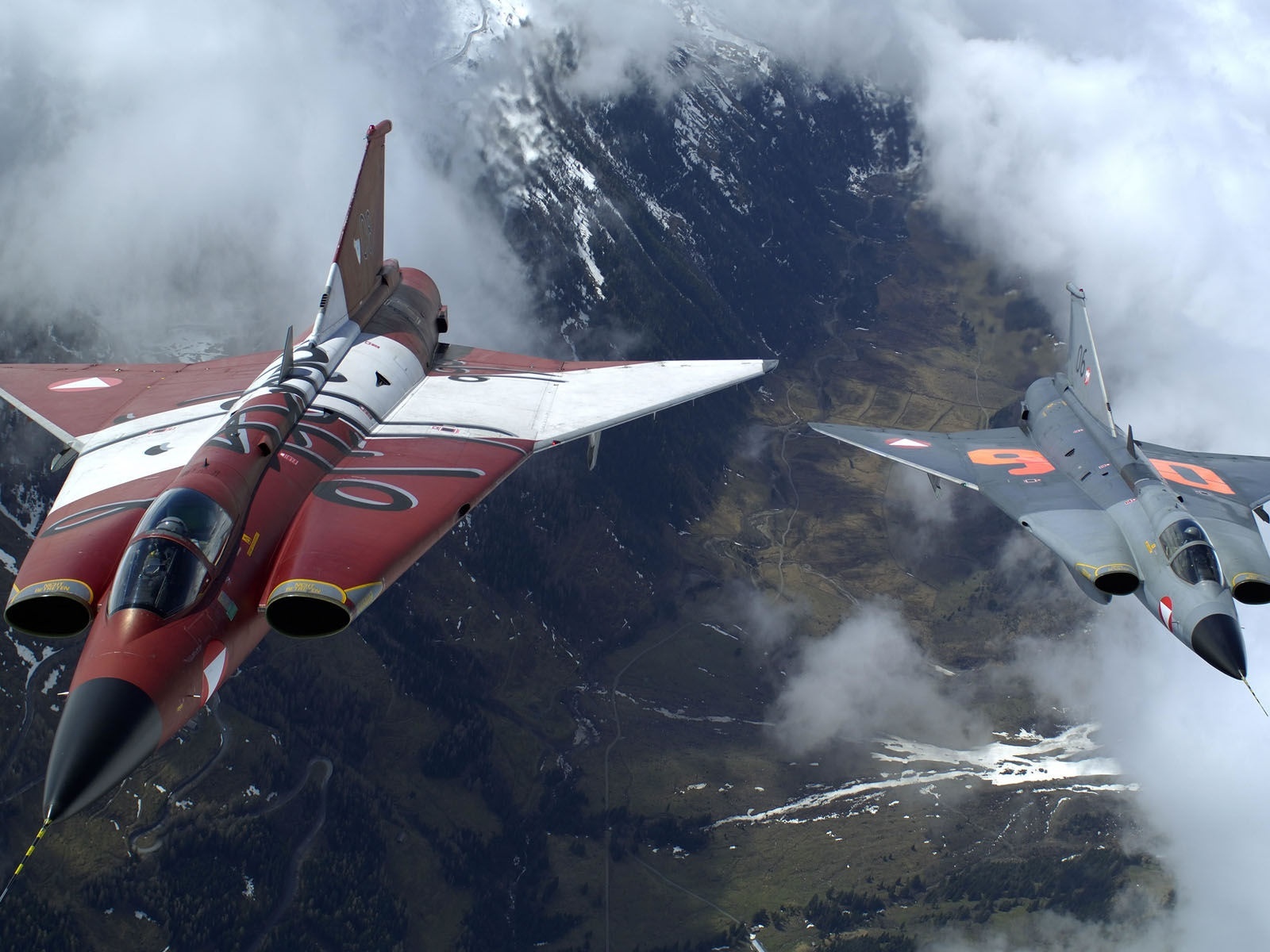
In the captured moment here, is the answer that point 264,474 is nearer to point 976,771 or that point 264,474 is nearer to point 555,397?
point 555,397

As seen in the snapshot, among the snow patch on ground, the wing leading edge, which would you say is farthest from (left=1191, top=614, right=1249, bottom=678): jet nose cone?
the snow patch on ground

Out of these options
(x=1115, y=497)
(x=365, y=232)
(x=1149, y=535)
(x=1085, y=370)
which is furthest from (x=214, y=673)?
(x=1085, y=370)

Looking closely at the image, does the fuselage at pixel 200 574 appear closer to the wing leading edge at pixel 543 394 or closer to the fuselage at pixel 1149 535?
the wing leading edge at pixel 543 394

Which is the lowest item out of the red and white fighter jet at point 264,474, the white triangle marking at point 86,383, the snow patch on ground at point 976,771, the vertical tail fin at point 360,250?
the snow patch on ground at point 976,771

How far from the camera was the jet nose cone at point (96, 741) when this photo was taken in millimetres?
23594

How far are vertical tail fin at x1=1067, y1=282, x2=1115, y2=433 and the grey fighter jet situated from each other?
0.10 metres

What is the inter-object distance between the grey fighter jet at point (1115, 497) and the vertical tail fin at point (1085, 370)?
0.33ft

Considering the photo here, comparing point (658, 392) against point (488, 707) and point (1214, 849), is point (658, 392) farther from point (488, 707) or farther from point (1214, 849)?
point (1214, 849)

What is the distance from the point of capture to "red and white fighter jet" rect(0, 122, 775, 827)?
86.7 ft

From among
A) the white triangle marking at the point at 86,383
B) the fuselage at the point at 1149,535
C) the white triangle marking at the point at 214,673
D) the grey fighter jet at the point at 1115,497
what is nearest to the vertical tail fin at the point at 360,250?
the white triangle marking at the point at 86,383

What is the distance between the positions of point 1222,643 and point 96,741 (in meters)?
39.5

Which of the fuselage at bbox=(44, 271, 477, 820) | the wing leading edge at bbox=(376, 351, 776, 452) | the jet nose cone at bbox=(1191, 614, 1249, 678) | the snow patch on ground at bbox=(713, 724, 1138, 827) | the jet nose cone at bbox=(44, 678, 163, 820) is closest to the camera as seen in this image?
the jet nose cone at bbox=(44, 678, 163, 820)

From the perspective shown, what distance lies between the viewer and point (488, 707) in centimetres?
18200

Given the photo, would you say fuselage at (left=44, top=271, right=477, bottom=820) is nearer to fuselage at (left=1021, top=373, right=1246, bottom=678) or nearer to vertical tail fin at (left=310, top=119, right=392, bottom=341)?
vertical tail fin at (left=310, top=119, right=392, bottom=341)
